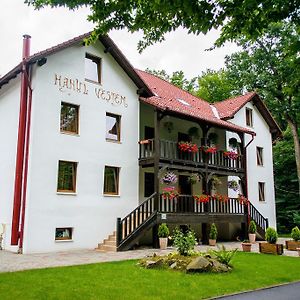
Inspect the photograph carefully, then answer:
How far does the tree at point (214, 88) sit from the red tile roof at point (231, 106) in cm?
1082

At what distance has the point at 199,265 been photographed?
9.90 meters

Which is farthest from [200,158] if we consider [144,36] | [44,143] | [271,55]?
[271,55]

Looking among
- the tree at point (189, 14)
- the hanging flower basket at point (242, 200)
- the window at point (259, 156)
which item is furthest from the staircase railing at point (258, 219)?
the tree at point (189, 14)

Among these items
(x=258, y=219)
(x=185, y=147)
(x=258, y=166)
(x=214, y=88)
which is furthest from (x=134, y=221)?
(x=214, y=88)

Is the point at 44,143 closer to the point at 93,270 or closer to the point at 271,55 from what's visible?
the point at 93,270

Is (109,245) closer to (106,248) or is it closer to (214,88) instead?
(106,248)

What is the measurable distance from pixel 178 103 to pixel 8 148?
30.5ft

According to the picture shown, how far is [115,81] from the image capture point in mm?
18469

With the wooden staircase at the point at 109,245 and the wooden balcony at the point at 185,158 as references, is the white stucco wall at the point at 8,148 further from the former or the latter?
the wooden balcony at the point at 185,158

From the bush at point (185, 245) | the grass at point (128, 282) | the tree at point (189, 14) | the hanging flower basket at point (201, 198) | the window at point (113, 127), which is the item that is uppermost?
the window at point (113, 127)

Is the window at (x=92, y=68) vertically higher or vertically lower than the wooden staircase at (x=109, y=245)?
higher

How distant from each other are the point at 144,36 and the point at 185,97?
61.6 feet

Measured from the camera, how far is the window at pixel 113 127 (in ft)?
59.1

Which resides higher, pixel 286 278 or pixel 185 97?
pixel 185 97
